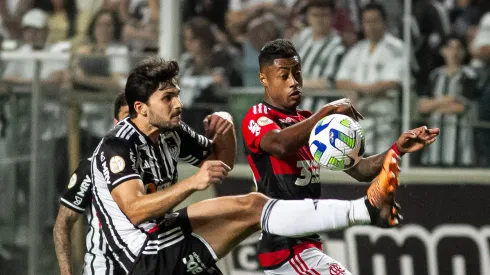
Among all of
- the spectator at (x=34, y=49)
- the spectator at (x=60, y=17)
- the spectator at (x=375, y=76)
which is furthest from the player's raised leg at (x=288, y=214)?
the spectator at (x=60, y=17)

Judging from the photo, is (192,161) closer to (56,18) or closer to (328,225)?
(328,225)

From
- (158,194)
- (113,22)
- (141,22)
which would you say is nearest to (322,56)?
(141,22)

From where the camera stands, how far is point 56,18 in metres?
10.3

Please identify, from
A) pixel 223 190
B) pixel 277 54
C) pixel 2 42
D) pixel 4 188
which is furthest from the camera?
pixel 2 42

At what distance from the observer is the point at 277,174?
564 cm

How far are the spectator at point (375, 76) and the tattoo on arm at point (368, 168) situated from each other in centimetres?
264

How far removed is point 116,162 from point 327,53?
3926 mm

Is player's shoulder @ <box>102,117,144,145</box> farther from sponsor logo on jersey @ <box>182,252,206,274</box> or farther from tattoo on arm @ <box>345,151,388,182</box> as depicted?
tattoo on arm @ <box>345,151,388,182</box>

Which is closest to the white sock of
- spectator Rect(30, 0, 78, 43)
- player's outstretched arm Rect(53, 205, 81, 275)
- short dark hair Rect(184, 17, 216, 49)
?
player's outstretched arm Rect(53, 205, 81, 275)

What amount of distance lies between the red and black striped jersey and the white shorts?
0.05 meters

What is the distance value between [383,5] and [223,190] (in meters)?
2.17

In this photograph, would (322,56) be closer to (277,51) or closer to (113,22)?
(113,22)

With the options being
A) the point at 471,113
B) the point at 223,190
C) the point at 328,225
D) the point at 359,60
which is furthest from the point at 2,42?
the point at 328,225

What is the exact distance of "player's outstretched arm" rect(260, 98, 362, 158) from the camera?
530 centimetres
